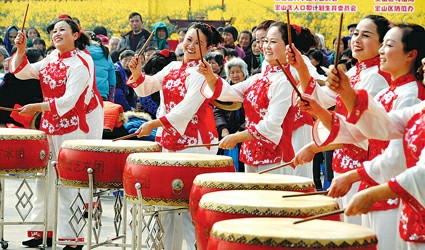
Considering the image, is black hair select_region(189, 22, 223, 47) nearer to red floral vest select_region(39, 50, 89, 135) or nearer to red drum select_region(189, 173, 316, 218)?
red floral vest select_region(39, 50, 89, 135)

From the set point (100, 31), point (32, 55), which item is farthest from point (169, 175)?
point (100, 31)

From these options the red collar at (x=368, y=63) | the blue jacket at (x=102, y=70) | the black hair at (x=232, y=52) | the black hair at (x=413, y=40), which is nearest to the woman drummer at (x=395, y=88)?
the black hair at (x=413, y=40)

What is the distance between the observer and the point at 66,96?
6.15m

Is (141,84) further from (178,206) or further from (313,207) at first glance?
(313,207)

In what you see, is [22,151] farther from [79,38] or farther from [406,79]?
[406,79]

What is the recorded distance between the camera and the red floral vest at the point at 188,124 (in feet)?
18.6

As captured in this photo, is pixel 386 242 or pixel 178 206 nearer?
pixel 386 242

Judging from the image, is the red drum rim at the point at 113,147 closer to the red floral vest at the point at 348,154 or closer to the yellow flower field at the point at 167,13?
the red floral vest at the point at 348,154

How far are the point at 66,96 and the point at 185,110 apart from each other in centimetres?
94

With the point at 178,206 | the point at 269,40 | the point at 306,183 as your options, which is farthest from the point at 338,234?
the point at 269,40

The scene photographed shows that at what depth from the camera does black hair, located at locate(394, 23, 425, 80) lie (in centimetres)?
387

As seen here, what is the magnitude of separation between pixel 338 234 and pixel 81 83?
3.35 meters

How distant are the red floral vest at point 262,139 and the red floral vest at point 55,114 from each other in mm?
1358

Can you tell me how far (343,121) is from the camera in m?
3.61
